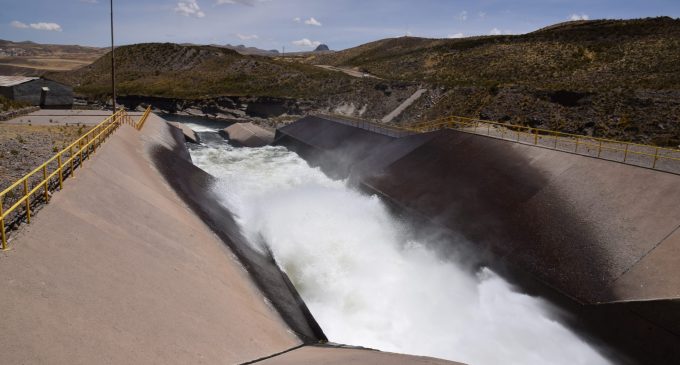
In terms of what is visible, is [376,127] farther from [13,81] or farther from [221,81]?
[221,81]

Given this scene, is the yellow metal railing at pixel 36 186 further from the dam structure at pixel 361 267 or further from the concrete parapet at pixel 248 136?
the concrete parapet at pixel 248 136

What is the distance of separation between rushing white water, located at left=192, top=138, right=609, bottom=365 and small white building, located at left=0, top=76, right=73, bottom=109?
31564mm

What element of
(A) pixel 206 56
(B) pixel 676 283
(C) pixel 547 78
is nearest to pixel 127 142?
(B) pixel 676 283

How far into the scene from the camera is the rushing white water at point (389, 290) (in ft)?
40.5

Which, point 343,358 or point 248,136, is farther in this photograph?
point 248,136

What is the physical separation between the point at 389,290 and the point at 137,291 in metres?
8.90

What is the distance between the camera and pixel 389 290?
50.5ft

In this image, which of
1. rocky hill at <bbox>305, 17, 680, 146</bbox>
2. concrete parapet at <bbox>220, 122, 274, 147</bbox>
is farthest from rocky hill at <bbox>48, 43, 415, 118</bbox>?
concrete parapet at <bbox>220, 122, 274, 147</bbox>

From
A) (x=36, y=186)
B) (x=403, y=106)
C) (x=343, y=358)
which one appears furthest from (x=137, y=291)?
(x=403, y=106)

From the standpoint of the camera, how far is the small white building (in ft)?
140

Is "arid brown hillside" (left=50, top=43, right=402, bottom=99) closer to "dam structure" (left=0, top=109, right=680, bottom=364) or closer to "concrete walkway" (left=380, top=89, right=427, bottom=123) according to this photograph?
"concrete walkway" (left=380, top=89, right=427, bottom=123)

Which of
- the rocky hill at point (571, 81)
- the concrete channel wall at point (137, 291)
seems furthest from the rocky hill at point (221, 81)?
the concrete channel wall at point (137, 291)

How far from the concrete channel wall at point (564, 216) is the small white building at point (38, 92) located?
122 feet

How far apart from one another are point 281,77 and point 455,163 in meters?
68.2
